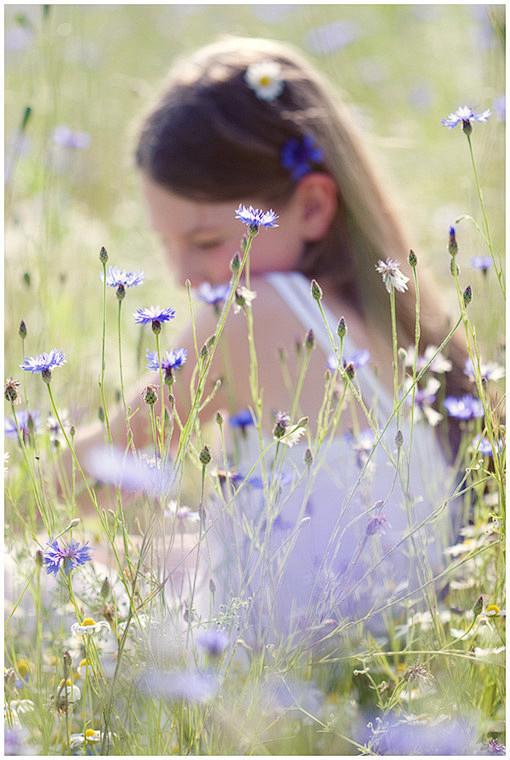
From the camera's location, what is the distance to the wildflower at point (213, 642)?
1.74ft

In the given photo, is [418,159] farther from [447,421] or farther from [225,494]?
[225,494]

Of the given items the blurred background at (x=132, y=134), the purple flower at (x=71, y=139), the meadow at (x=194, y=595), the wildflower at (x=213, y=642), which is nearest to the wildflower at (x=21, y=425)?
the meadow at (x=194, y=595)

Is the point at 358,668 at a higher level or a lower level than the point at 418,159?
lower

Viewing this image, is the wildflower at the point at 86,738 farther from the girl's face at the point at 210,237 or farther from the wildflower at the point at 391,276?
the girl's face at the point at 210,237

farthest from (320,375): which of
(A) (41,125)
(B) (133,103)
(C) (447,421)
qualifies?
(B) (133,103)

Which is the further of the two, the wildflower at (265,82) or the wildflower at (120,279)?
the wildflower at (265,82)

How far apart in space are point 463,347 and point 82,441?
56 cm

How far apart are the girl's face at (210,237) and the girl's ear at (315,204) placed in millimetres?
13

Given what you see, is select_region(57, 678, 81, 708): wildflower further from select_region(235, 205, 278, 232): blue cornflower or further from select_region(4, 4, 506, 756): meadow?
select_region(235, 205, 278, 232): blue cornflower

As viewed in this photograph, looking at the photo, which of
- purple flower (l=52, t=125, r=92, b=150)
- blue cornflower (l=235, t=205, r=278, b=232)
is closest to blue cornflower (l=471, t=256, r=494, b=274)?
blue cornflower (l=235, t=205, r=278, b=232)

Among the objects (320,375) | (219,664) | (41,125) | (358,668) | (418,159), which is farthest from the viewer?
(418,159)

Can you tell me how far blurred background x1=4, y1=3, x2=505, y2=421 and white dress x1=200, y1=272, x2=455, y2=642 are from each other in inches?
6.1

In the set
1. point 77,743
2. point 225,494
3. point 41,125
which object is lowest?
point 77,743

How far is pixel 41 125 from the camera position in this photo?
64.4 inches
